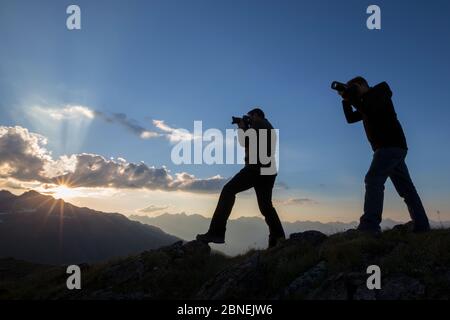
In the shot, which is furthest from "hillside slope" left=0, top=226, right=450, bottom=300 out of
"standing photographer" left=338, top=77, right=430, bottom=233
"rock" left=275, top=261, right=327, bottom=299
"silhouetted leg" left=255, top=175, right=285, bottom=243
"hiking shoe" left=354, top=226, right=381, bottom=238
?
"silhouetted leg" left=255, top=175, right=285, bottom=243

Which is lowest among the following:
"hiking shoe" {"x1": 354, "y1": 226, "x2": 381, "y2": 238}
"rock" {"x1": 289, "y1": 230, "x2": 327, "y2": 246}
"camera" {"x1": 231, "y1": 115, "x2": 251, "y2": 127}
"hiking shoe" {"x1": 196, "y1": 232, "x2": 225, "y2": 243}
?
"hiking shoe" {"x1": 196, "y1": 232, "x2": 225, "y2": 243}

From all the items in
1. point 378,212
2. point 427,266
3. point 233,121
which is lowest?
point 427,266

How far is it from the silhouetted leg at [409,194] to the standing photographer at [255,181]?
3.06 metres

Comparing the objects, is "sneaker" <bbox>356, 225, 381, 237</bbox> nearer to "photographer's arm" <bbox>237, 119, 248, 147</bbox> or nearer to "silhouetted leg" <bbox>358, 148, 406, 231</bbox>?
"silhouetted leg" <bbox>358, 148, 406, 231</bbox>

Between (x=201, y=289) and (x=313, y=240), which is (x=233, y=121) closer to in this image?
(x=313, y=240)

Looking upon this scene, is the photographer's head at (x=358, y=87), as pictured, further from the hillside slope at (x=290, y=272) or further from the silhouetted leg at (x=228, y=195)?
the silhouetted leg at (x=228, y=195)

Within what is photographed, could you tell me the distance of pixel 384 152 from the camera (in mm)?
8977

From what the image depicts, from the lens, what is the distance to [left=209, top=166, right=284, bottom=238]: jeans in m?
11.0

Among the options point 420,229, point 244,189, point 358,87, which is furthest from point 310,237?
point 358,87

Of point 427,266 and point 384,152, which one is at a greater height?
point 384,152

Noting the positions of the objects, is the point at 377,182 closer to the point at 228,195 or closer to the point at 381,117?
the point at 381,117

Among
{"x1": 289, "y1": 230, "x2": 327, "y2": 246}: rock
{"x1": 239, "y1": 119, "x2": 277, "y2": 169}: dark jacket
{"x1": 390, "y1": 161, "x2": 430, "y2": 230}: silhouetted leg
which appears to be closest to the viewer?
{"x1": 390, "y1": 161, "x2": 430, "y2": 230}: silhouetted leg
